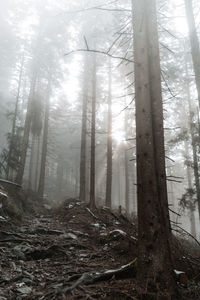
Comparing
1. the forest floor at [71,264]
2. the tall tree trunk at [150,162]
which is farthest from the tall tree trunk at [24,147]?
the tall tree trunk at [150,162]

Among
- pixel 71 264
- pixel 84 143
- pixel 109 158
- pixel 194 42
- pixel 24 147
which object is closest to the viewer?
pixel 71 264

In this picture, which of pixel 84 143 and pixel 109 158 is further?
pixel 109 158

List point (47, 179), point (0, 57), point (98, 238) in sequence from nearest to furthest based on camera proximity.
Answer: point (98, 238)
point (0, 57)
point (47, 179)

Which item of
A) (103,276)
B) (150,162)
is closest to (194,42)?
(150,162)

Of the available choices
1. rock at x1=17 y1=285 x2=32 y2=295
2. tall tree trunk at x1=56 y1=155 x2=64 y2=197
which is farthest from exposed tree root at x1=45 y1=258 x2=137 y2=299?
tall tree trunk at x1=56 y1=155 x2=64 y2=197

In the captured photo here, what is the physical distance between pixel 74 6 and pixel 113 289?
1584 cm

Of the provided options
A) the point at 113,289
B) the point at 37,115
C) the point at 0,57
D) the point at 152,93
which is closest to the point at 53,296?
the point at 113,289

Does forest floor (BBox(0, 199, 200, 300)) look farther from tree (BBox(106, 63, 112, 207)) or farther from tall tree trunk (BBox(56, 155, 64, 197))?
tall tree trunk (BBox(56, 155, 64, 197))

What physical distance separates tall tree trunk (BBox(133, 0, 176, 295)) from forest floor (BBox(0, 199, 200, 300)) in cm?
41

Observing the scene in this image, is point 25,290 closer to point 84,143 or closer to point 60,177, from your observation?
point 84,143

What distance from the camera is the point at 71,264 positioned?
441 centimetres

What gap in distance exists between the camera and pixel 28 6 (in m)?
17.3

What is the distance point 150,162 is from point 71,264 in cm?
286

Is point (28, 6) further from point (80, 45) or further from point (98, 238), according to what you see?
point (98, 238)
